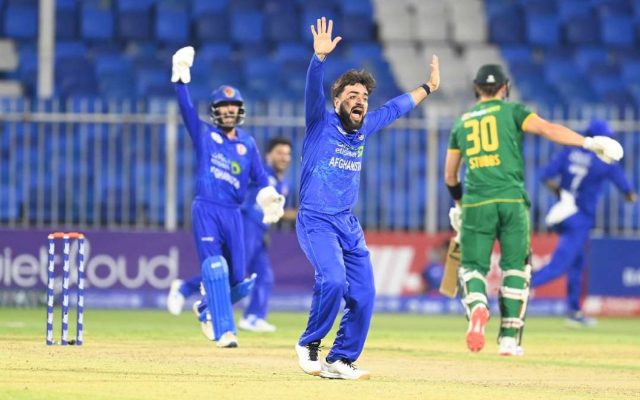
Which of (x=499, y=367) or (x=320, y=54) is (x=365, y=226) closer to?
(x=499, y=367)

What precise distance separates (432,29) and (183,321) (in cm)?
916

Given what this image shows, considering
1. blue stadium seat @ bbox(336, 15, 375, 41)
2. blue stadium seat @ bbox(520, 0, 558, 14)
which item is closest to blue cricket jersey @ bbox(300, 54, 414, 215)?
blue stadium seat @ bbox(336, 15, 375, 41)

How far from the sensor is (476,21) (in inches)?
965

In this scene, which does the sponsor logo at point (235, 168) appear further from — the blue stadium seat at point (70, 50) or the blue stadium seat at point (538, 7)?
the blue stadium seat at point (538, 7)

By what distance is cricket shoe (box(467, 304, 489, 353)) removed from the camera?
11047 mm

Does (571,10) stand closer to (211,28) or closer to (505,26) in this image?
(505,26)

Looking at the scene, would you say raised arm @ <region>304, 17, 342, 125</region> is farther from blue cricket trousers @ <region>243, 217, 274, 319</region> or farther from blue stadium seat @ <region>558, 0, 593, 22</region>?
blue stadium seat @ <region>558, 0, 593, 22</region>

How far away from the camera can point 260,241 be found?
612 inches

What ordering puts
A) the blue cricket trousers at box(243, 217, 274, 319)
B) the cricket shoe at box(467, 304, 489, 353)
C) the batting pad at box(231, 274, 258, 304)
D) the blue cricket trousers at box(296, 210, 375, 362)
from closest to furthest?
the blue cricket trousers at box(296, 210, 375, 362) < the cricket shoe at box(467, 304, 489, 353) < the batting pad at box(231, 274, 258, 304) < the blue cricket trousers at box(243, 217, 274, 319)

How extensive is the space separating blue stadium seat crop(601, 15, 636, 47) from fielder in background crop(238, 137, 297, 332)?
1060 cm

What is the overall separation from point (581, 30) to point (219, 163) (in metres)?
13.3

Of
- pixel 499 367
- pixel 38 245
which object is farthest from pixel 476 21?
pixel 499 367

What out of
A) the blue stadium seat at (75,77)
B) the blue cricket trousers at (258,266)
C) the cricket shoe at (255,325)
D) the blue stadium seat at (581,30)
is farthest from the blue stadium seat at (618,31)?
the cricket shoe at (255,325)

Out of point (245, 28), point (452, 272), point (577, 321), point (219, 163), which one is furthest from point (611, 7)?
point (219, 163)
